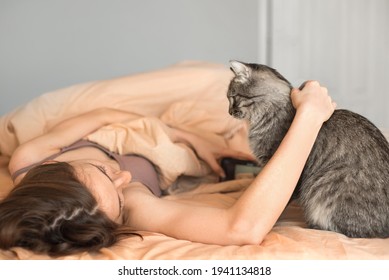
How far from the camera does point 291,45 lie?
11.1ft

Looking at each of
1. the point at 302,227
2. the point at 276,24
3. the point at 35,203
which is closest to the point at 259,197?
the point at 302,227

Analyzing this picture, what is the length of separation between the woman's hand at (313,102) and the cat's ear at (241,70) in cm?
16

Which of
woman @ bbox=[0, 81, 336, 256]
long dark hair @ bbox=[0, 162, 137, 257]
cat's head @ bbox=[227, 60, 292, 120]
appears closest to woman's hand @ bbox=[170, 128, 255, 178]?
cat's head @ bbox=[227, 60, 292, 120]

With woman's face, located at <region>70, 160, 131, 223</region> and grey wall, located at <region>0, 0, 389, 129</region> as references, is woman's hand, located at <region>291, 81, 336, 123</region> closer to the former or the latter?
woman's face, located at <region>70, 160, 131, 223</region>

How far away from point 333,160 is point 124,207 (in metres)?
0.53

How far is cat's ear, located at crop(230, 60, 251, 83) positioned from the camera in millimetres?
1547

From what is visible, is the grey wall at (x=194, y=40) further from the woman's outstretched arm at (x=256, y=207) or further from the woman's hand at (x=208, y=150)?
the woman's outstretched arm at (x=256, y=207)

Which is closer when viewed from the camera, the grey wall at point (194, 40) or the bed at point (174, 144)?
the bed at point (174, 144)

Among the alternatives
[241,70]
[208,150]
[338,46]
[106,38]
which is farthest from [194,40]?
[241,70]

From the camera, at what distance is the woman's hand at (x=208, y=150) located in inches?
76.8

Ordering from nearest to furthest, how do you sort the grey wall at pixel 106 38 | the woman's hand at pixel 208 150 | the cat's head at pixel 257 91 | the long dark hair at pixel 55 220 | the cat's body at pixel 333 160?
the long dark hair at pixel 55 220 → the cat's body at pixel 333 160 → the cat's head at pixel 257 91 → the woman's hand at pixel 208 150 → the grey wall at pixel 106 38

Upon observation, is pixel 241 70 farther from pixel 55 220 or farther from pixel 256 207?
pixel 55 220

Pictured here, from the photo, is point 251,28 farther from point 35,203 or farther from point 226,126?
point 35,203

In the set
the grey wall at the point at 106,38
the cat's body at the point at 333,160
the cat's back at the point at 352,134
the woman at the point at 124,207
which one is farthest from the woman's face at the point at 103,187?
the grey wall at the point at 106,38
